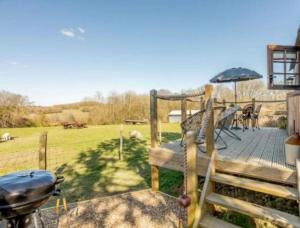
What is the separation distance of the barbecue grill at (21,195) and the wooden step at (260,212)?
74.9 inches

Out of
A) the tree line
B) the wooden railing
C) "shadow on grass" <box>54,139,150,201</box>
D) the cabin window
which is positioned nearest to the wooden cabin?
"shadow on grass" <box>54,139,150,201</box>

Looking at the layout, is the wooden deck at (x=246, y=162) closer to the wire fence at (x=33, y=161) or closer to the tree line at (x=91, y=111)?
the wire fence at (x=33, y=161)

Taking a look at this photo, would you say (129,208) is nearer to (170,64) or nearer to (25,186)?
(25,186)

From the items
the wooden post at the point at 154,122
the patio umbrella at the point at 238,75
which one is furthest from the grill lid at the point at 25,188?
the patio umbrella at the point at 238,75

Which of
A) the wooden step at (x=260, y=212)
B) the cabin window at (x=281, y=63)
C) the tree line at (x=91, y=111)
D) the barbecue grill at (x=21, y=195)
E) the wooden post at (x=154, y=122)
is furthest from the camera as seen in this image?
the tree line at (x=91, y=111)

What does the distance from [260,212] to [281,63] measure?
18.7 feet

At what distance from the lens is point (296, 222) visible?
1.99 metres

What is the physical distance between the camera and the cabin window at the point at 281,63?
6305 mm

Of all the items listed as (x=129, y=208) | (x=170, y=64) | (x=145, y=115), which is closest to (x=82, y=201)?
(x=129, y=208)

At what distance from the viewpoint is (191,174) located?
260cm

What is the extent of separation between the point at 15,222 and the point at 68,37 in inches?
665

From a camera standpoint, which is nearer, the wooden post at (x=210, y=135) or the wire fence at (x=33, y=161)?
the wooden post at (x=210, y=135)

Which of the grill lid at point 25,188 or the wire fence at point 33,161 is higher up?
the grill lid at point 25,188

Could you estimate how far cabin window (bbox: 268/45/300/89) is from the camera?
630 centimetres
